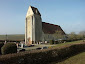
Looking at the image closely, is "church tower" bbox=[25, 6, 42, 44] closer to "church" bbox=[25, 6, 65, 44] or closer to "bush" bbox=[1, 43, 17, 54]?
"church" bbox=[25, 6, 65, 44]

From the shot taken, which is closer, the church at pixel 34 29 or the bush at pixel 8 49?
the bush at pixel 8 49

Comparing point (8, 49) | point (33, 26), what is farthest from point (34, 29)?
point (8, 49)

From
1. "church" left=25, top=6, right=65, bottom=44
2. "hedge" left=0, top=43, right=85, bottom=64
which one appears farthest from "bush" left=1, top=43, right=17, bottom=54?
"church" left=25, top=6, right=65, bottom=44

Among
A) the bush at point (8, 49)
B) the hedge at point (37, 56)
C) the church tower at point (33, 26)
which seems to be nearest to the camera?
the hedge at point (37, 56)

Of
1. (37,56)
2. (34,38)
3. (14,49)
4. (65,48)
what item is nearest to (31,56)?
(37,56)

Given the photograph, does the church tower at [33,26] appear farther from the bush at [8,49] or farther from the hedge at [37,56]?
the hedge at [37,56]

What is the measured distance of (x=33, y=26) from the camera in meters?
44.0

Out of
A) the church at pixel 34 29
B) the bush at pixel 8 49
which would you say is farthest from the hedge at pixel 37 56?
the church at pixel 34 29

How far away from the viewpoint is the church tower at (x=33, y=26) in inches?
1721

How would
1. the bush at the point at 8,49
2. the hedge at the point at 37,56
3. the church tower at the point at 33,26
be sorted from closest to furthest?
the hedge at the point at 37,56
the bush at the point at 8,49
the church tower at the point at 33,26

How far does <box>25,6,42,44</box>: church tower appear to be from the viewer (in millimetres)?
43719

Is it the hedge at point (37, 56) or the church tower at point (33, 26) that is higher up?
the church tower at point (33, 26)

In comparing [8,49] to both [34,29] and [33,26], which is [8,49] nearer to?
[34,29]

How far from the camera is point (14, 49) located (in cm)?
1425
